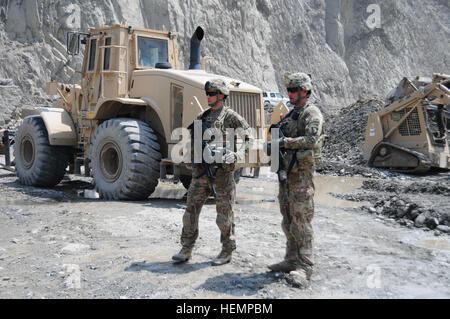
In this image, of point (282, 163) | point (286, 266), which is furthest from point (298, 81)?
point (286, 266)

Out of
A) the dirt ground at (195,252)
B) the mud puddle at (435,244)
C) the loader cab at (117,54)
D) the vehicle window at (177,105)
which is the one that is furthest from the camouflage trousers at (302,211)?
the loader cab at (117,54)

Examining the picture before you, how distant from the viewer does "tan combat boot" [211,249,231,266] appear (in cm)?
444

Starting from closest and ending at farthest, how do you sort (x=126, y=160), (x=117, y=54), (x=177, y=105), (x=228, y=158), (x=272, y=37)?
(x=228, y=158) < (x=126, y=160) < (x=177, y=105) < (x=117, y=54) < (x=272, y=37)

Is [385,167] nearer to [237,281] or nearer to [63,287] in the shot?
[237,281]

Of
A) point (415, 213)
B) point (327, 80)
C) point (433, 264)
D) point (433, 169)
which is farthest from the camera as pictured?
point (327, 80)

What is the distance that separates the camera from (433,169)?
1273cm

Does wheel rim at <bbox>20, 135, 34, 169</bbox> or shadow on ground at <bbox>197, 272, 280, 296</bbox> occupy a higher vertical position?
wheel rim at <bbox>20, 135, 34, 169</bbox>

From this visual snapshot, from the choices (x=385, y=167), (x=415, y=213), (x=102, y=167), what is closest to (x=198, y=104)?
(x=102, y=167)

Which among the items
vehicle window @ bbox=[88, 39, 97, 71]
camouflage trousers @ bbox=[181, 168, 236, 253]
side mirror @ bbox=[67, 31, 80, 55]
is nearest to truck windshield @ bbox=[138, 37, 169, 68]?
vehicle window @ bbox=[88, 39, 97, 71]

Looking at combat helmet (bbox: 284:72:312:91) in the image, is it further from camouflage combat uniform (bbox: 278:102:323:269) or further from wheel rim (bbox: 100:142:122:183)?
wheel rim (bbox: 100:142:122:183)

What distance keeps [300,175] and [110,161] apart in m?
4.82

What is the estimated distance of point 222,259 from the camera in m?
4.47

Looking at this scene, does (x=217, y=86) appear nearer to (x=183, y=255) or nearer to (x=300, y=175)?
(x=300, y=175)

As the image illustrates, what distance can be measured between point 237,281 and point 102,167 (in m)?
4.68
